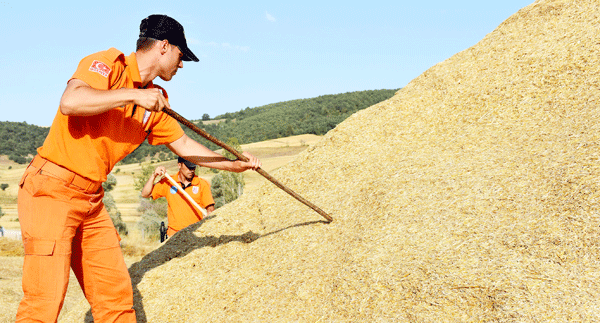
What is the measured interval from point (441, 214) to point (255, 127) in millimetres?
87812

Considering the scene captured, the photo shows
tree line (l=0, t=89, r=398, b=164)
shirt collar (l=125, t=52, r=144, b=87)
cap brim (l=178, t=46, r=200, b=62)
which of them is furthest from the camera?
tree line (l=0, t=89, r=398, b=164)

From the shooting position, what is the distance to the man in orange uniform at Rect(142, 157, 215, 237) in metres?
5.56

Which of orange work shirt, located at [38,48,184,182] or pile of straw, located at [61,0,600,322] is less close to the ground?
orange work shirt, located at [38,48,184,182]

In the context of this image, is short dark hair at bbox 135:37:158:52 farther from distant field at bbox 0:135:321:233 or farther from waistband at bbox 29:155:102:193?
distant field at bbox 0:135:321:233

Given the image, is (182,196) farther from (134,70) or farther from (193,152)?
(134,70)

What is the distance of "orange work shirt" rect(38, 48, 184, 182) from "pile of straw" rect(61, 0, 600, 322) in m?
1.46

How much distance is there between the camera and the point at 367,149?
187 inches

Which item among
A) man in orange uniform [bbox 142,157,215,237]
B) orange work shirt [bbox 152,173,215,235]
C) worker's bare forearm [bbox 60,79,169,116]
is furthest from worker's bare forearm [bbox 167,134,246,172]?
orange work shirt [bbox 152,173,215,235]

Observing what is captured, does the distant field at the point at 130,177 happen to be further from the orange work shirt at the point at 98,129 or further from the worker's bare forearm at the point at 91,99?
the worker's bare forearm at the point at 91,99

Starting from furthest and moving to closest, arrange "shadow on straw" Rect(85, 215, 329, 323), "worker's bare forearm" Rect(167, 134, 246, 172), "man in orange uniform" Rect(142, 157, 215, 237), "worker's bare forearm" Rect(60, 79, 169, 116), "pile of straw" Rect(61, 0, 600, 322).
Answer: "man in orange uniform" Rect(142, 157, 215, 237), "shadow on straw" Rect(85, 215, 329, 323), "worker's bare forearm" Rect(167, 134, 246, 172), "pile of straw" Rect(61, 0, 600, 322), "worker's bare forearm" Rect(60, 79, 169, 116)

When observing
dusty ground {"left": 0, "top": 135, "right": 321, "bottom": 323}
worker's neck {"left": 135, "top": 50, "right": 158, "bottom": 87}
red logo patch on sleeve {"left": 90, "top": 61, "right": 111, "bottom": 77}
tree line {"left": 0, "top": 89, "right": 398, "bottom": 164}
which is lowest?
dusty ground {"left": 0, "top": 135, "right": 321, "bottom": 323}

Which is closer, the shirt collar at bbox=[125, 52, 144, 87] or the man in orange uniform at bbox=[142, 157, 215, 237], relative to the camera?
the shirt collar at bbox=[125, 52, 144, 87]

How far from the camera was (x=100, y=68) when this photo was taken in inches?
96.6

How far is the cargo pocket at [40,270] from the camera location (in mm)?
2332
